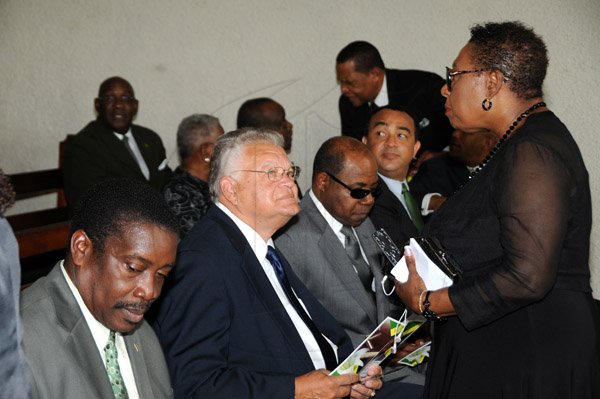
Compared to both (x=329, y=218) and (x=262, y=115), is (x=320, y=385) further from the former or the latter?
(x=262, y=115)

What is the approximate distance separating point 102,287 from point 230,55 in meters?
3.85

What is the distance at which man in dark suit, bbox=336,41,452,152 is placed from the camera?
4.34m

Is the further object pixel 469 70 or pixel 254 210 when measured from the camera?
pixel 254 210

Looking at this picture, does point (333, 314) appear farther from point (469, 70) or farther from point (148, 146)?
point (148, 146)

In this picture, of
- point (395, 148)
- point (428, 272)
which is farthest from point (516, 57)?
point (395, 148)

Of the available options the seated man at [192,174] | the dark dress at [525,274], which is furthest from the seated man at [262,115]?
the dark dress at [525,274]

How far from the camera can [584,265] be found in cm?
189

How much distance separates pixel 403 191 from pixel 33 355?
235 centimetres

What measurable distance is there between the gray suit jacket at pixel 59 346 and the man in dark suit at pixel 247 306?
15.0 inches

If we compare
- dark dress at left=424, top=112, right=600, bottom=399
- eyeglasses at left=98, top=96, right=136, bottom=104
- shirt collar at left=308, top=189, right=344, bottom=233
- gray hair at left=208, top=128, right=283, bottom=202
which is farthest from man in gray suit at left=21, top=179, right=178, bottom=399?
eyeglasses at left=98, top=96, right=136, bottom=104

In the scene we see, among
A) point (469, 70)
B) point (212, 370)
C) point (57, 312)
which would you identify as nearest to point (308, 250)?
point (212, 370)

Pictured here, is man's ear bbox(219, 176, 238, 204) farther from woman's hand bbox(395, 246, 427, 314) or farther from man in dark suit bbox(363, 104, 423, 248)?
man in dark suit bbox(363, 104, 423, 248)

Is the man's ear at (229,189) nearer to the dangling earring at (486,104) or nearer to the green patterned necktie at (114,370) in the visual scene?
the green patterned necktie at (114,370)

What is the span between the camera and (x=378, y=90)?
14.8ft
